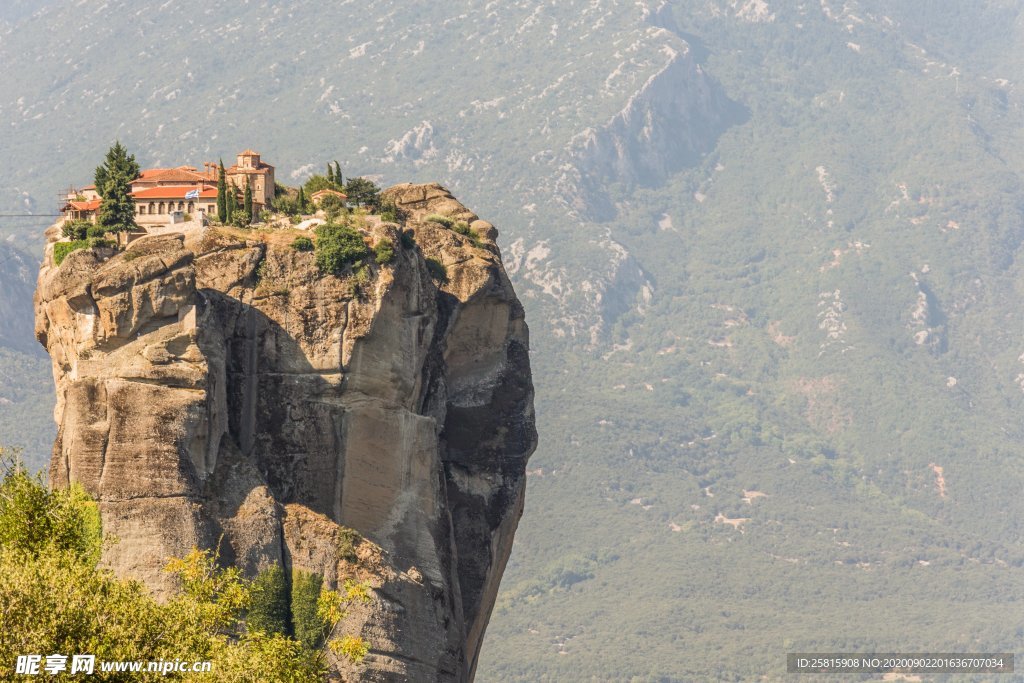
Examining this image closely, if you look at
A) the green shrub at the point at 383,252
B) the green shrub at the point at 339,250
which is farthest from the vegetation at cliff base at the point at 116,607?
the green shrub at the point at 383,252

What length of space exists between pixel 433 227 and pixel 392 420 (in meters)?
18.7

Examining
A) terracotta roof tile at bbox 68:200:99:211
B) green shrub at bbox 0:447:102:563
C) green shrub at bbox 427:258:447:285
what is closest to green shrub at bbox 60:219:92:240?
terracotta roof tile at bbox 68:200:99:211

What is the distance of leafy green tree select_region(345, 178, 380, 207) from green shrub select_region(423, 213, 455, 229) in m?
3.02

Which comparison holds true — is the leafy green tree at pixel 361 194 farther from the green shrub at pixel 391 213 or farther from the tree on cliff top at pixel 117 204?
the tree on cliff top at pixel 117 204

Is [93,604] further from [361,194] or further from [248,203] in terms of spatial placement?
[361,194]

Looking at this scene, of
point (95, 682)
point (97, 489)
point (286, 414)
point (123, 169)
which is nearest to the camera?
point (95, 682)

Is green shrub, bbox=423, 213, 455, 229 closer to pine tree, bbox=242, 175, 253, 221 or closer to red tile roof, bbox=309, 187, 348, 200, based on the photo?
red tile roof, bbox=309, 187, 348, 200

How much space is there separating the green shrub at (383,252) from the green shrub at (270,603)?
637 inches

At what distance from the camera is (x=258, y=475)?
94.1 meters

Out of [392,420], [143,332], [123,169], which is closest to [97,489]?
[143,332]

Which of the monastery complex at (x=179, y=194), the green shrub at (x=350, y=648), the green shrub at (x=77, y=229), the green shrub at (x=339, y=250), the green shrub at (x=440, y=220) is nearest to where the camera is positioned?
the green shrub at (x=350, y=648)

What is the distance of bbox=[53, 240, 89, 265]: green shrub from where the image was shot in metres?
→ 102

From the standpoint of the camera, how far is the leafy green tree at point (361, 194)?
117375 mm

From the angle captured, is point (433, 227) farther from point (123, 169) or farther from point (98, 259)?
point (98, 259)
